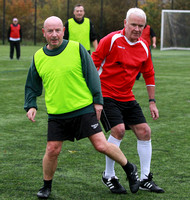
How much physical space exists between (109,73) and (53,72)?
2.50 feet

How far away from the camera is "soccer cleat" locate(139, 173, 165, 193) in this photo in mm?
4598

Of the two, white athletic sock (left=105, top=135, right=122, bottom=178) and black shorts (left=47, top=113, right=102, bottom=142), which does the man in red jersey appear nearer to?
white athletic sock (left=105, top=135, right=122, bottom=178)

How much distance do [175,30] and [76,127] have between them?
3321 centimetres

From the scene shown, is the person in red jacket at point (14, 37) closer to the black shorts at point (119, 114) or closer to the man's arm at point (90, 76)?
the black shorts at point (119, 114)

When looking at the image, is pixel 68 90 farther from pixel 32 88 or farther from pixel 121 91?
pixel 121 91

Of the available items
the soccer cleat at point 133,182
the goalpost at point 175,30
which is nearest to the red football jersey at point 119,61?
the soccer cleat at point 133,182

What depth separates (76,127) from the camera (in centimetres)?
426

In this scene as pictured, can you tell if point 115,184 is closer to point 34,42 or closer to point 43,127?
point 43,127

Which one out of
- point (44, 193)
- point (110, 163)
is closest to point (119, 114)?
point (110, 163)

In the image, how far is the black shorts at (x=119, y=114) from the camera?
4.61m

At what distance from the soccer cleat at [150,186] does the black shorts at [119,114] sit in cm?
54

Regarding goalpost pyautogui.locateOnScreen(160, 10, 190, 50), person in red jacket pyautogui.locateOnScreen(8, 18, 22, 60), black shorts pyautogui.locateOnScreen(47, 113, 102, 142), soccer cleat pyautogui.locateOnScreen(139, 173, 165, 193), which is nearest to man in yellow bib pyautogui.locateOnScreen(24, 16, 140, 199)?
black shorts pyautogui.locateOnScreen(47, 113, 102, 142)

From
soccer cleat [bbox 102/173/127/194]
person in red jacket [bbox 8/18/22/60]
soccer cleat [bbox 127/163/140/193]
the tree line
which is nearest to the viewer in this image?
soccer cleat [bbox 127/163/140/193]

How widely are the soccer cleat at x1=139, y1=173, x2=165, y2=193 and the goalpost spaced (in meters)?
32.4
